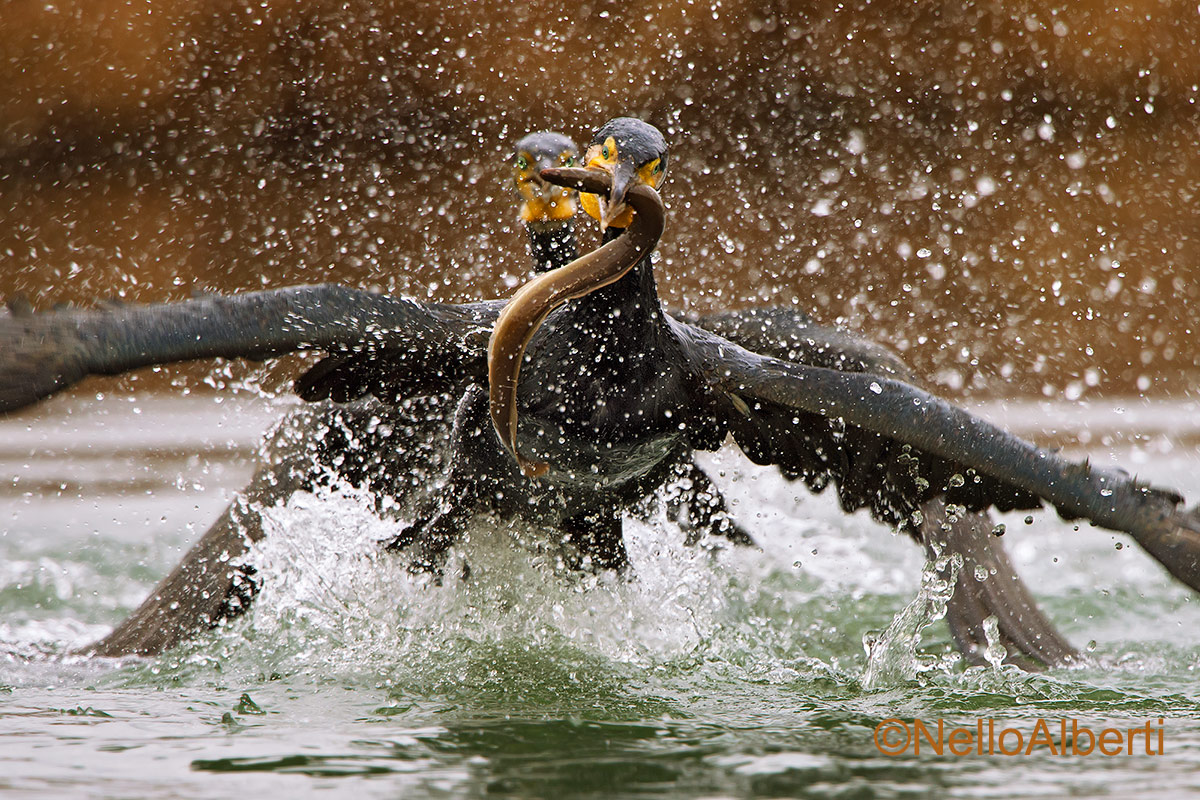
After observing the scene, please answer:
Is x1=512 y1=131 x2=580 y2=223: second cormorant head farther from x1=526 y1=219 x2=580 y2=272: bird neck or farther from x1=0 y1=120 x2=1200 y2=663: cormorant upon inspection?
x1=0 y1=120 x2=1200 y2=663: cormorant

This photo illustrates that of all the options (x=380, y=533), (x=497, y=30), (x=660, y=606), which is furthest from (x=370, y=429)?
(x=497, y=30)

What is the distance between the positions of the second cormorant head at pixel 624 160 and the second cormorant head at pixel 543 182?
0.55m

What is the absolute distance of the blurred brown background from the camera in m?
8.20

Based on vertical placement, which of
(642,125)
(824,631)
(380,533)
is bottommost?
(824,631)

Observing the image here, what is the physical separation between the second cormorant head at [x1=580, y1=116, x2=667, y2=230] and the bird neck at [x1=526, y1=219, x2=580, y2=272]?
0.58 meters

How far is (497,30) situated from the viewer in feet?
27.5

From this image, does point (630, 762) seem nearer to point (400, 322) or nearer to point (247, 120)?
point (400, 322)

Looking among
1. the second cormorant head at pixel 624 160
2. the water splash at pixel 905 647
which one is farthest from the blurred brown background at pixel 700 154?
the second cormorant head at pixel 624 160

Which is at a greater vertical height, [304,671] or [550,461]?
[550,461]

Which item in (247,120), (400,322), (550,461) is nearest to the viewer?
(400,322)

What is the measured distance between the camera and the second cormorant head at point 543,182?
357 cm

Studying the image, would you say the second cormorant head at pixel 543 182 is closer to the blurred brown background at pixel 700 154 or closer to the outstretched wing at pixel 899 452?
the outstretched wing at pixel 899 452

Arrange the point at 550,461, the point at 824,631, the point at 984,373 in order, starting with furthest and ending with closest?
the point at 984,373, the point at 824,631, the point at 550,461

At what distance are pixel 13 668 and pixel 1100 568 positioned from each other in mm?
4058
